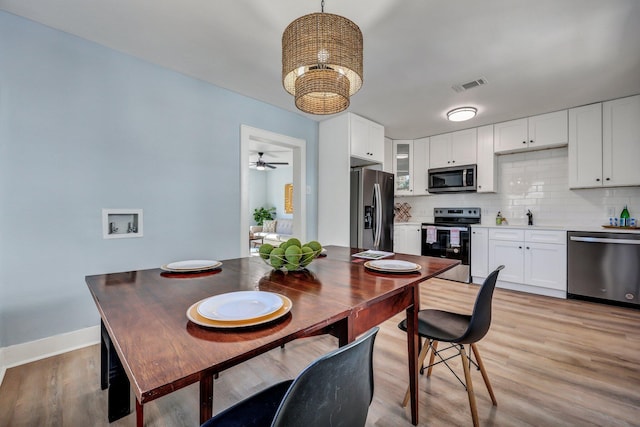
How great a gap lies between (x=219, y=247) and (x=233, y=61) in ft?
5.97

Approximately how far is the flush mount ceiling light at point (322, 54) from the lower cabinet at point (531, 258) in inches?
130

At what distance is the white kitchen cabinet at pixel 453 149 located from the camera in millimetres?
4301

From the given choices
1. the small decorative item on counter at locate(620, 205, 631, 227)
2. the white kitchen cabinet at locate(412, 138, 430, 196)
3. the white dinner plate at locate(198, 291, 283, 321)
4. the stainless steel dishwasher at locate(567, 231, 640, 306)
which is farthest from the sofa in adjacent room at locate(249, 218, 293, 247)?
the white dinner plate at locate(198, 291, 283, 321)

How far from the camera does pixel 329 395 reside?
0.61 m

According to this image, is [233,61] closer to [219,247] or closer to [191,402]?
[219,247]

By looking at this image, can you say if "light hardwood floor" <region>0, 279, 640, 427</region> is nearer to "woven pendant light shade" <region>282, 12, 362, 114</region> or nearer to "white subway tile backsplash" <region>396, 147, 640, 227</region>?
"white subway tile backsplash" <region>396, 147, 640, 227</region>

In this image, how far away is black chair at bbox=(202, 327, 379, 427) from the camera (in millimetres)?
546

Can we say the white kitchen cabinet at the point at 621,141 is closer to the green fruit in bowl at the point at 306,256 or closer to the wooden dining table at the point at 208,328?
the wooden dining table at the point at 208,328

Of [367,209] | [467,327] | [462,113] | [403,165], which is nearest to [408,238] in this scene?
[403,165]

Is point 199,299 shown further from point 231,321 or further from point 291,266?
point 291,266

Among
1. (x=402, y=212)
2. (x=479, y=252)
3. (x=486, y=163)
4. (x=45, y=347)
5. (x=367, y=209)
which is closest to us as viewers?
(x=45, y=347)

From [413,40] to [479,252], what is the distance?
10.2ft

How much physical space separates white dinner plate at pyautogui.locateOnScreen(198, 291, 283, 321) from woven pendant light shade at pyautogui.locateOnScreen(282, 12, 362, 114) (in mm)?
1187

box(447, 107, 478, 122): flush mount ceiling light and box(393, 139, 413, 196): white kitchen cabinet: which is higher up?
box(447, 107, 478, 122): flush mount ceiling light
